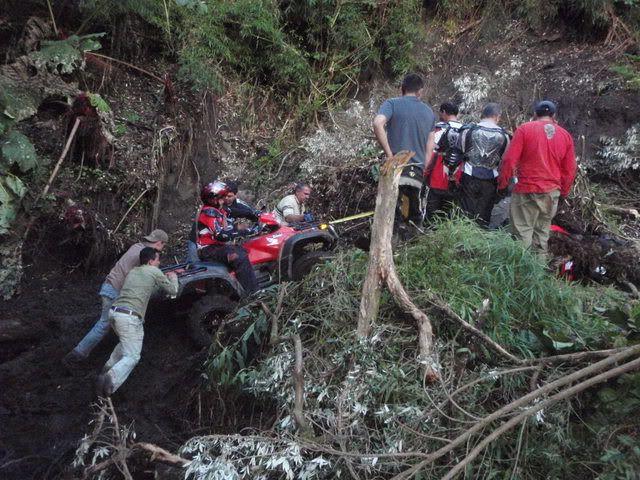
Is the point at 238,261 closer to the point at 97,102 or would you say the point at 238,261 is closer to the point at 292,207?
the point at 292,207

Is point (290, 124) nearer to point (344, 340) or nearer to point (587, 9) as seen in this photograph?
point (587, 9)

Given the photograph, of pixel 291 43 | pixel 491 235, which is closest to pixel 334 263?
pixel 491 235

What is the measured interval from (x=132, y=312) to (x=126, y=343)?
0.31 metres

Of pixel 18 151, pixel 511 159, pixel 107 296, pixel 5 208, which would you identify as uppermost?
pixel 511 159

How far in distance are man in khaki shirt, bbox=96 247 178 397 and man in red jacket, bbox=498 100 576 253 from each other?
3642 mm

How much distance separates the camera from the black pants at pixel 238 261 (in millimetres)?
7812

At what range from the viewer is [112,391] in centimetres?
678

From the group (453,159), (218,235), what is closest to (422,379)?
(218,235)

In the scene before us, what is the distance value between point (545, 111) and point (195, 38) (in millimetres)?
6270

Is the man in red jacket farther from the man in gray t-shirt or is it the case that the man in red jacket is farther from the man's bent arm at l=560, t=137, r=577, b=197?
the man in gray t-shirt

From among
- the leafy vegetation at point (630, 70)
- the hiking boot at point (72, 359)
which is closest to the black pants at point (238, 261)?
the hiking boot at point (72, 359)

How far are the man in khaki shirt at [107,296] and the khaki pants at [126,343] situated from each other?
0.45m

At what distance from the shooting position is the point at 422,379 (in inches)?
203

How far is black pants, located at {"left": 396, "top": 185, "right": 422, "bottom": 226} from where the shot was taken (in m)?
7.32
